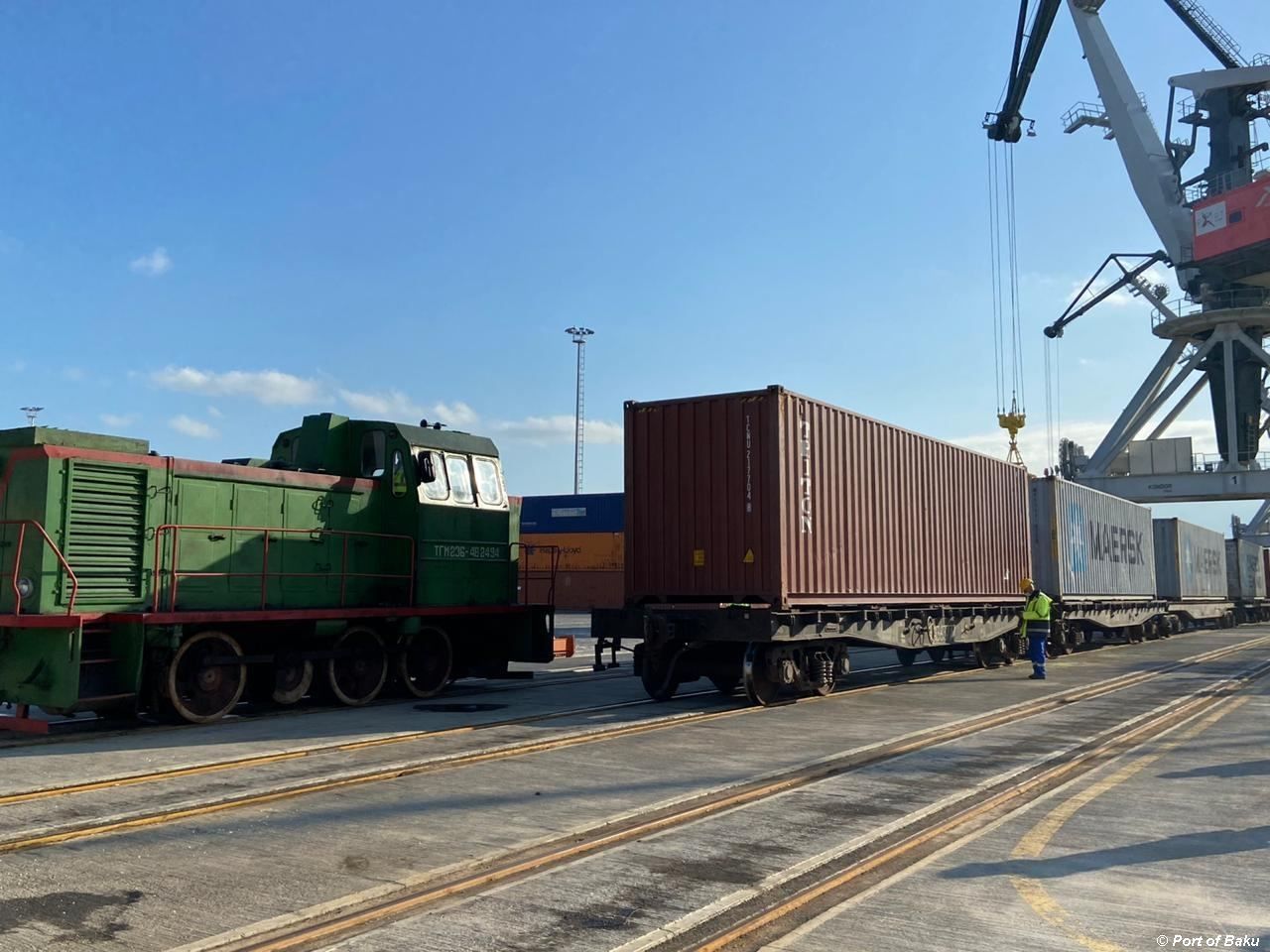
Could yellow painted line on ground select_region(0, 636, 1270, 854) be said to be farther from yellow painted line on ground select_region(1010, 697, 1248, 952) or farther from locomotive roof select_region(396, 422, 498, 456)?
locomotive roof select_region(396, 422, 498, 456)

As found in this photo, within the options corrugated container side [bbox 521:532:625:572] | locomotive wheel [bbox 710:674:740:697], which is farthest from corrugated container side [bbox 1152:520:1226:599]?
locomotive wheel [bbox 710:674:740:697]

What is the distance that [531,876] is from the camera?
538 cm

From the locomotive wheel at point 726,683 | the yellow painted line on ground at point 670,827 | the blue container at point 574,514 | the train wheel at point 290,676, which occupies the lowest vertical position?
the yellow painted line on ground at point 670,827

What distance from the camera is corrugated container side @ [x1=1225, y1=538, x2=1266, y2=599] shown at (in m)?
46.6

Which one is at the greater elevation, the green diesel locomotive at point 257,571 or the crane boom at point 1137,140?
the crane boom at point 1137,140

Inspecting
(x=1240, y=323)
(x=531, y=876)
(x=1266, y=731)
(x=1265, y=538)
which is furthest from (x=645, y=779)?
(x=1265, y=538)

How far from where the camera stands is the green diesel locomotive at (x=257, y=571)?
1027cm

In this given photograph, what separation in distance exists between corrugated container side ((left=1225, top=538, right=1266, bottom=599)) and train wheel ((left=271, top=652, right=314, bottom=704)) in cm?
4445

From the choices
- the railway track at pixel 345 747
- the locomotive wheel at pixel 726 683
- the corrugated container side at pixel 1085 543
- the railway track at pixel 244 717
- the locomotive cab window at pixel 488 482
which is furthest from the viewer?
the corrugated container side at pixel 1085 543

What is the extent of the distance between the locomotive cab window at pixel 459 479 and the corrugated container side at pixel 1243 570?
41874mm

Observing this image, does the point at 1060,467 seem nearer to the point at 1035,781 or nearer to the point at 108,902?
the point at 1035,781

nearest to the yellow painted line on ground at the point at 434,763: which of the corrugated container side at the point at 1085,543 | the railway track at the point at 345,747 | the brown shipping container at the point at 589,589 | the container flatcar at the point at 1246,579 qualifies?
the railway track at the point at 345,747

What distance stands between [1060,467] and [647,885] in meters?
61.8

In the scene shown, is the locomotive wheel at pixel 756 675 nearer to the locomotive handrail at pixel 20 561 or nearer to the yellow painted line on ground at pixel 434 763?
the yellow painted line on ground at pixel 434 763
